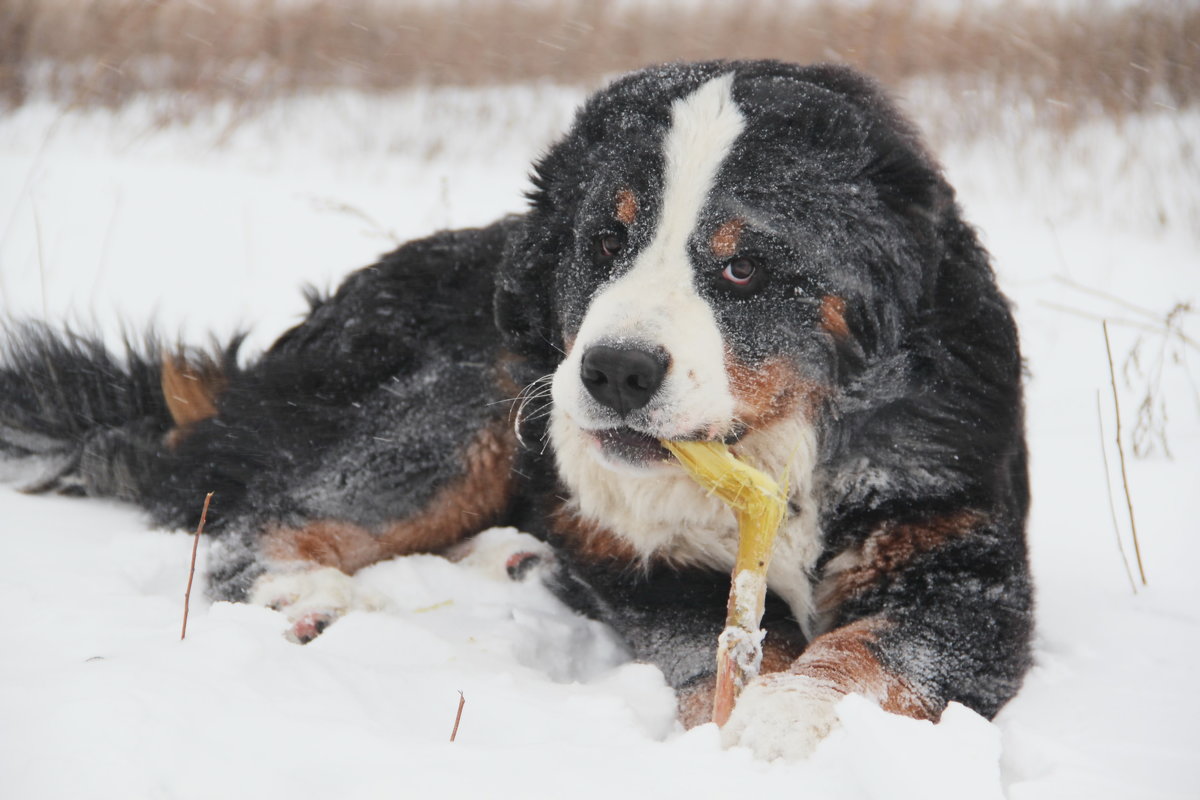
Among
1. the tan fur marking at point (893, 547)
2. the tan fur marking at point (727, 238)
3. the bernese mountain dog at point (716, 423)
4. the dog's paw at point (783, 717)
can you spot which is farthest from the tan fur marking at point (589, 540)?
the tan fur marking at point (727, 238)

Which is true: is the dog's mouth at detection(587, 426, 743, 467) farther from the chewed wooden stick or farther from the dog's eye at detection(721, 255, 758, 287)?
the dog's eye at detection(721, 255, 758, 287)

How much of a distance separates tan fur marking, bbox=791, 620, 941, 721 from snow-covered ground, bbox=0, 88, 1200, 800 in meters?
0.20

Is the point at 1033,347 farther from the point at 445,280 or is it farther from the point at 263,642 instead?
the point at 263,642

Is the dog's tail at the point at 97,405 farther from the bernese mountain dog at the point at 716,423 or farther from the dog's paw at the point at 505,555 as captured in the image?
the dog's paw at the point at 505,555

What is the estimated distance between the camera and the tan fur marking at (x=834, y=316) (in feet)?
8.40

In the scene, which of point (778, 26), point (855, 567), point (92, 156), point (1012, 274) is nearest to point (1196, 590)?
point (855, 567)

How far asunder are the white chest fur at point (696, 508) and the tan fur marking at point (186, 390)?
4.62 feet

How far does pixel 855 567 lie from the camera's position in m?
2.64

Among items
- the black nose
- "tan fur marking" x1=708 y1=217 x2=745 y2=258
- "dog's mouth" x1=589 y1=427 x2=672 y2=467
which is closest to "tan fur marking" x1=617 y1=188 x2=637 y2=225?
"tan fur marking" x1=708 y1=217 x2=745 y2=258

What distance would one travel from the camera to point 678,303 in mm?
2398

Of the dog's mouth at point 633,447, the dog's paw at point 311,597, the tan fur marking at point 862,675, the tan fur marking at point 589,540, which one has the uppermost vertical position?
the dog's mouth at point 633,447

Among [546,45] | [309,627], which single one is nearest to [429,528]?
[309,627]

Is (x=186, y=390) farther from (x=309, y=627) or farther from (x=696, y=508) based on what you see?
(x=696, y=508)

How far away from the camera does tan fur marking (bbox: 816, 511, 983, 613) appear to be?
256cm
